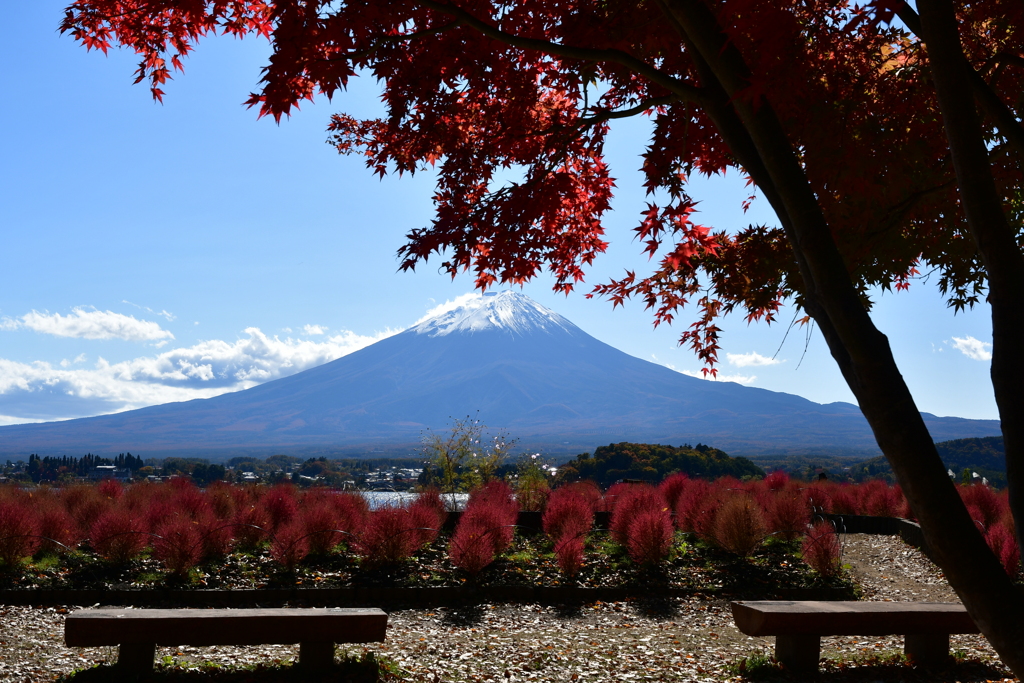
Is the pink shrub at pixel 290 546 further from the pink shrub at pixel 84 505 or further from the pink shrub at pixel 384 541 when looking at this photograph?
the pink shrub at pixel 84 505

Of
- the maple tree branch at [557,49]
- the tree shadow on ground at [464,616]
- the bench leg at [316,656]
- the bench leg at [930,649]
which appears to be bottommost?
the tree shadow on ground at [464,616]

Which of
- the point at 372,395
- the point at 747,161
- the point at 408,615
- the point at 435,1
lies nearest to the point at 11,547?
the point at 408,615

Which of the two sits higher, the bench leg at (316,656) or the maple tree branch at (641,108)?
the maple tree branch at (641,108)

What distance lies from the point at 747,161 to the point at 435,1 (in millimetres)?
1714

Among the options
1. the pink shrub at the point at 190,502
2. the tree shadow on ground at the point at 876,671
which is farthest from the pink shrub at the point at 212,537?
the tree shadow on ground at the point at 876,671

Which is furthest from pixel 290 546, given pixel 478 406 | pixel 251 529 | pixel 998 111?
pixel 478 406

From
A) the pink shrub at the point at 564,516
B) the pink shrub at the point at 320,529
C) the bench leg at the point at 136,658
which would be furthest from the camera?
the pink shrub at the point at 564,516

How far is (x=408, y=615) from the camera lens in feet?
18.8

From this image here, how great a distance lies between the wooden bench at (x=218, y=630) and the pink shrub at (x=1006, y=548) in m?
5.90

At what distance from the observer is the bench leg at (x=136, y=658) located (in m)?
3.80

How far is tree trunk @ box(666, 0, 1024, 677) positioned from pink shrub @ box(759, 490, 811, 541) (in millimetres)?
5888

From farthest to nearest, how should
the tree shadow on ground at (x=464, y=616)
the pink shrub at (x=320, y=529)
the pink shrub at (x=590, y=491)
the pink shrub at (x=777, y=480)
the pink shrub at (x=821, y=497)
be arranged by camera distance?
the pink shrub at (x=777, y=480), the pink shrub at (x=821, y=497), the pink shrub at (x=590, y=491), the pink shrub at (x=320, y=529), the tree shadow on ground at (x=464, y=616)

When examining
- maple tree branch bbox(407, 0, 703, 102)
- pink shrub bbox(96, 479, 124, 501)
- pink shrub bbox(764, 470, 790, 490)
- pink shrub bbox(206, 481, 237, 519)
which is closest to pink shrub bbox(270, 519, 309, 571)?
pink shrub bbox(206, 481, 237, 519)

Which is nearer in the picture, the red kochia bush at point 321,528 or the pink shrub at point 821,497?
the red kochia bush at point 321,528
